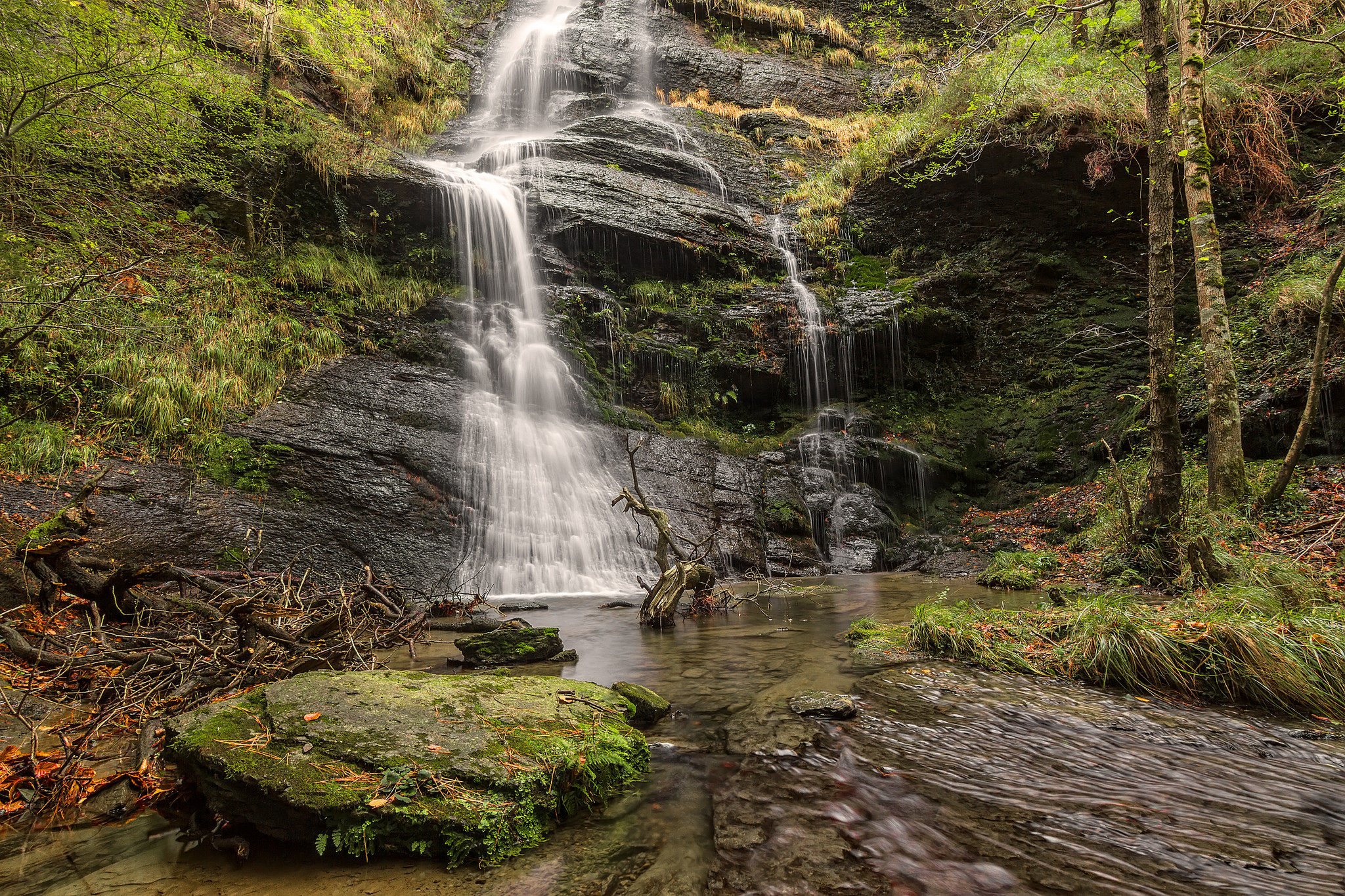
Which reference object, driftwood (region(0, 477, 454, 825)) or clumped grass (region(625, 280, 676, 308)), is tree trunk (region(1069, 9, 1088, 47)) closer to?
clumped grass (region(625, 280, 676, 308))

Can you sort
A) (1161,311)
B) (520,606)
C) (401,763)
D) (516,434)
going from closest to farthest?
(401,763)
(1161,311)
(520,606)
(516,434)

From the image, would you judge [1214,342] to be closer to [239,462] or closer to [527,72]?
[239,462]

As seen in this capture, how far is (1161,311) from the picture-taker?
199 inches

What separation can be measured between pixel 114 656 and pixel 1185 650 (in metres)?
6.16

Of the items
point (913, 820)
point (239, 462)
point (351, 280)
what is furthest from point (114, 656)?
point (351, 280)

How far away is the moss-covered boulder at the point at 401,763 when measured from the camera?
1.96m

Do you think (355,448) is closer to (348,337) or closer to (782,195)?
(348,337)

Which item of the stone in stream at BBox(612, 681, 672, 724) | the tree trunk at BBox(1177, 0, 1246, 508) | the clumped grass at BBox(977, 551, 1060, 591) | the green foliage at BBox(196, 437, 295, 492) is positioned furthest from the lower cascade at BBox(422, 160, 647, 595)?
Answer: the tree trunk at BBox(1177, 0, 1246, 508)

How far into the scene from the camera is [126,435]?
263 inches

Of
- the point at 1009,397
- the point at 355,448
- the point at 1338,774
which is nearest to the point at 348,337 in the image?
the point at 355,448

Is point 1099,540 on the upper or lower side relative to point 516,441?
lower

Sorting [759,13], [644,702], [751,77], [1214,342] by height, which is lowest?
[644,702]

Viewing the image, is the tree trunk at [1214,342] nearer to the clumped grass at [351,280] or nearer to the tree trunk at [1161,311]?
the tree trunk at [1161,311]

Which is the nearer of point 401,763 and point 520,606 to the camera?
point 401,763
